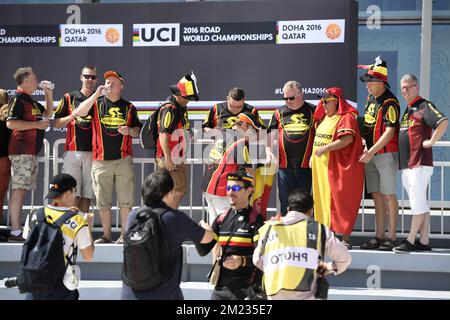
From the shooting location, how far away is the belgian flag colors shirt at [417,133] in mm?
8461

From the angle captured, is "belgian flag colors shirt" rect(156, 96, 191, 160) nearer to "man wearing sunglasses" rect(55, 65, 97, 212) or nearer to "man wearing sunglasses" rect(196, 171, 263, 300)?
"man wearing sunglasses" rect(55, 65, 97, 212)

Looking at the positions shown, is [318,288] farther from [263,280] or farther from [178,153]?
[178,153]

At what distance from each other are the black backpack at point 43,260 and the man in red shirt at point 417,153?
377 centimetres

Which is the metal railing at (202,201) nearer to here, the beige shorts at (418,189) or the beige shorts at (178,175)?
the beige shorts at (178,175)

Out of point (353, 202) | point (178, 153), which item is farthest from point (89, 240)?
point (353, 202)

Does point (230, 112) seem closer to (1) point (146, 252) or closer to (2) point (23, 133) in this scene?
(2) point (23, 133)

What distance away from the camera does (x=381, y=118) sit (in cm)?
861

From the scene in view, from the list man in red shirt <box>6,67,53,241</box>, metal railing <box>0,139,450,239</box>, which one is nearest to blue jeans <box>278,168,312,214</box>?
metal railing <box>0,139,450,239</box>

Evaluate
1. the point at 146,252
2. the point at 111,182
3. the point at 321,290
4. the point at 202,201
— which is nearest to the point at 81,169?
the point at 111,182

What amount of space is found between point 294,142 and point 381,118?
919mm

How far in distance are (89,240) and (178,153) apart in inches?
105

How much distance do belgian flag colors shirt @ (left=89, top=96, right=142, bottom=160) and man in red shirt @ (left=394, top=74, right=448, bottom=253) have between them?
287 cm

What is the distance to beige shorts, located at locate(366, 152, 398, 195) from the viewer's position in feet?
28.0

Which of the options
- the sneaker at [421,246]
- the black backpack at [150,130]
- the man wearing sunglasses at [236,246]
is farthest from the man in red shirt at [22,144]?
the sneaker at [421,246]
